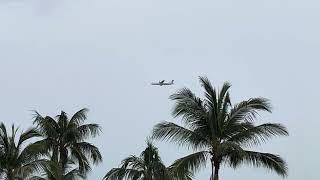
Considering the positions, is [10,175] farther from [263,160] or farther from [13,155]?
[263,160]

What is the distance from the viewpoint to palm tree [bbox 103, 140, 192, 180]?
38.1 m

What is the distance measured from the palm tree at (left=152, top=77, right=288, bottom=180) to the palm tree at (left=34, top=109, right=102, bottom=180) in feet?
40.7

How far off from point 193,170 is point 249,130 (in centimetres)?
301

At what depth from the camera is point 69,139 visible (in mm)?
43844

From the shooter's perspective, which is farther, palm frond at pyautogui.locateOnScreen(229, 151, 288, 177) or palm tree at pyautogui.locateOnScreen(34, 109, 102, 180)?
palm tree at pyautogui.locateOnScreen(34, 109, 102, 180)

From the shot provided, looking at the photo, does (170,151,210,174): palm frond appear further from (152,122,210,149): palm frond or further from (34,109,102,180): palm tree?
(34,109,102,180): palm tree

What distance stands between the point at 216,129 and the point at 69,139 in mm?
14438

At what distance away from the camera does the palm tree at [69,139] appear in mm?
42812

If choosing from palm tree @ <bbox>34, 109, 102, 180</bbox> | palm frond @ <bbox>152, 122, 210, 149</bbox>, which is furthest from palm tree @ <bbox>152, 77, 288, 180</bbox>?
palm tree @ <bbox>34, 109, 102, 180</bbox>

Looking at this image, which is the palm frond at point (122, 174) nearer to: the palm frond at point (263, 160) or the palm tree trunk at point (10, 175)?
the palm tree trunk at point (10, 175)

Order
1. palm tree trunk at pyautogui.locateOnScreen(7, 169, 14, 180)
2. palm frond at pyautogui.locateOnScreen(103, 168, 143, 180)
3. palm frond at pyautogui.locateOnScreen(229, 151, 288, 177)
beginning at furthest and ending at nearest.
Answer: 1. palm frond at pyautogui.locateOnScreen(103, 168, 143, 180)
2. palm tree trunk at pyautogui.locateOnScreen(7, 169, 14, 180)
3. palm frond at pyautogui.locateOnScreen(229, 151, 288, 177)

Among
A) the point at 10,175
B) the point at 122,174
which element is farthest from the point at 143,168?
the point at 10,175

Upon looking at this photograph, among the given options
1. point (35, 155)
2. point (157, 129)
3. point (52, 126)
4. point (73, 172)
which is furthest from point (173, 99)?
point (73, 172)

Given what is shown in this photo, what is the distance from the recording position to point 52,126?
1702 inches
